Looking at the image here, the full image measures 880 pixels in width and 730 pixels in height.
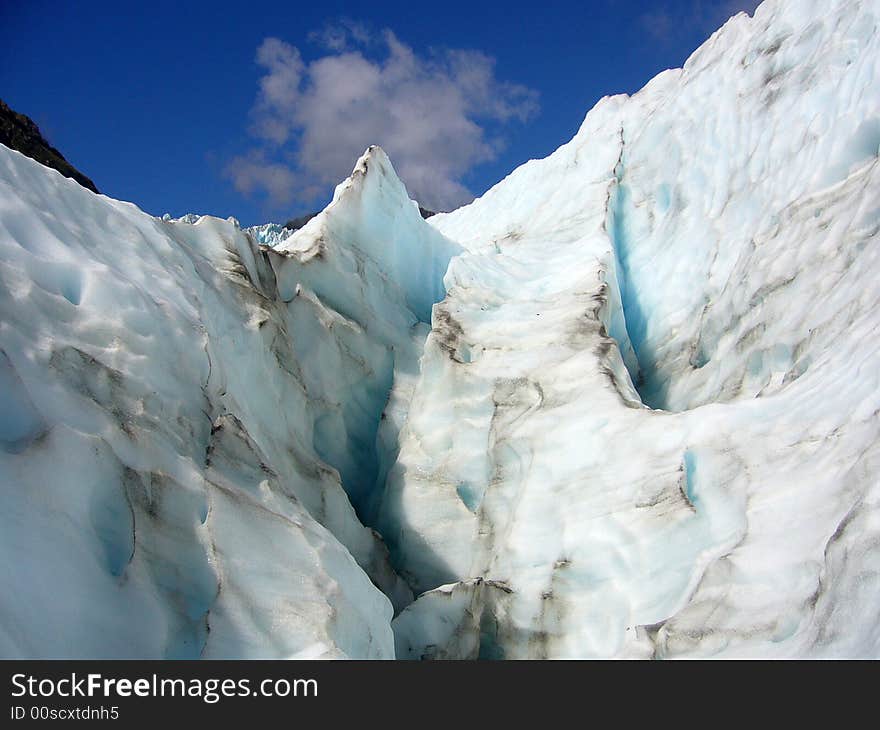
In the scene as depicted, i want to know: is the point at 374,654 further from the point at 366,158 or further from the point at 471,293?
the point at 366,158

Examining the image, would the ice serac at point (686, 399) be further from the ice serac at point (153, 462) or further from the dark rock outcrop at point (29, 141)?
the dark rock outcrop at point (29, 141)

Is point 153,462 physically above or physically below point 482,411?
below

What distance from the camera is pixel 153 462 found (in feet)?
10.6

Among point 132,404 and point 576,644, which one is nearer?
point 132,404

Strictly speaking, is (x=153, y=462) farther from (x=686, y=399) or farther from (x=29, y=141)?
(x=29, y=141)

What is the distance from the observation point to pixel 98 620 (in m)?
2.65

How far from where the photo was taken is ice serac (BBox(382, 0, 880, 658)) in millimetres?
3371

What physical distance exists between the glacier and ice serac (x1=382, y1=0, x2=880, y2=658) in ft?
0.07

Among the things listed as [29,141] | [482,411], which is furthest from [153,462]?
[29,141]

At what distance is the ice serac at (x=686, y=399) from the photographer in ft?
11.1

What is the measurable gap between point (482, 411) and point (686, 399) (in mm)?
1691

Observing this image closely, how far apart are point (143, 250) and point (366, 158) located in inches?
146

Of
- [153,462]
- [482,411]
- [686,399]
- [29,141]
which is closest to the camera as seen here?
[153,462]
